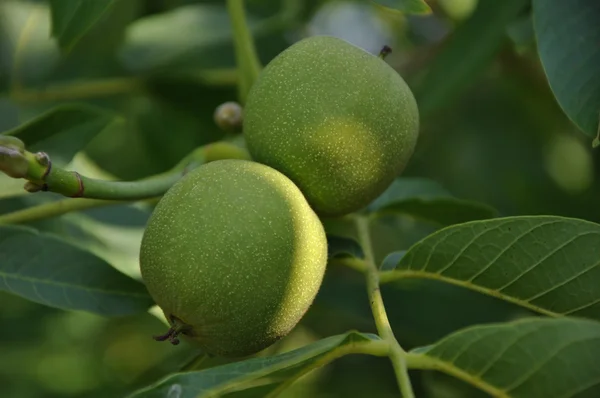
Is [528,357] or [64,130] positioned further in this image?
[64,130]

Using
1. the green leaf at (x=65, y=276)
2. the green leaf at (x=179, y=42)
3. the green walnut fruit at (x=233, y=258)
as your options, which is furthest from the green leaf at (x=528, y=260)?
the green leaf at (x=179, y=42)

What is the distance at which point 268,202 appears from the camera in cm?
115

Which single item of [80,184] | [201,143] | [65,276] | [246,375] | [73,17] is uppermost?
[73,17]

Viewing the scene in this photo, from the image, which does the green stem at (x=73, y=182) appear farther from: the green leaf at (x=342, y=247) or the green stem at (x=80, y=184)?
the green leaf at (x=342, y=247)

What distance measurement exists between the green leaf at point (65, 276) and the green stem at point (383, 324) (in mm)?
374

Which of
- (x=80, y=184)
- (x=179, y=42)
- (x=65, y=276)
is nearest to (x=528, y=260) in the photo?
(x=80, y=184)

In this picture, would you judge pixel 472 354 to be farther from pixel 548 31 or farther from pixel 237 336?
pixel 548 31

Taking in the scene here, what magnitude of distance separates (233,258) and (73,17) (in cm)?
60

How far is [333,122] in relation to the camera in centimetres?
124

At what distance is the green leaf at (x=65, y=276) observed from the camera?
53.0 inches

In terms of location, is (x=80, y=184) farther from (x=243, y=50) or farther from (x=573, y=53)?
(x=573, y=53)

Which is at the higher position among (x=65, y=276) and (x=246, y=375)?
(x=246, y=375)

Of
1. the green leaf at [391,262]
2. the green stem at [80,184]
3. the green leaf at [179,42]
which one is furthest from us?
the green leaf at [179,42]

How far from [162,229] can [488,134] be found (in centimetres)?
187
